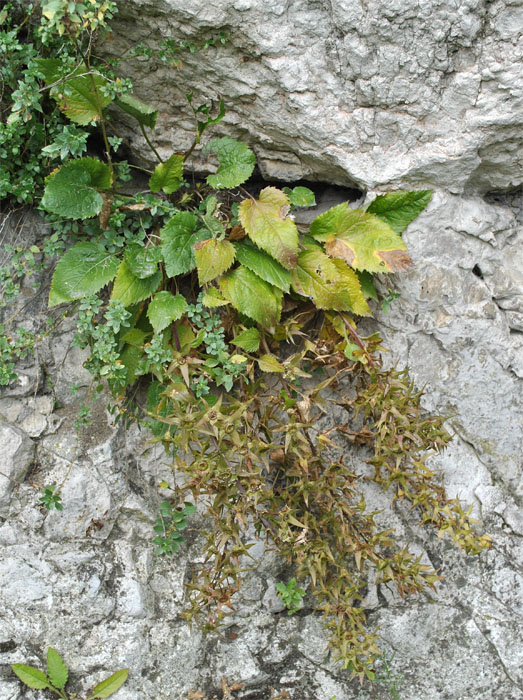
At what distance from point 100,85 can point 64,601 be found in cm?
204

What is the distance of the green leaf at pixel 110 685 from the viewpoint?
238 centimetres

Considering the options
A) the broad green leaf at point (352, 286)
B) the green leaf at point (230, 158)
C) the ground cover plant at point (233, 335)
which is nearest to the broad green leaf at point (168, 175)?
the ground cover plant at point (233, 335)

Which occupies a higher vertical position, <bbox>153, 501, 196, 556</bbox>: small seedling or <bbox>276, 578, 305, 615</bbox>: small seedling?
<bbox>153, 501, 196, 556</bbox>: small seedling

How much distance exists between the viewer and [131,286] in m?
2.41

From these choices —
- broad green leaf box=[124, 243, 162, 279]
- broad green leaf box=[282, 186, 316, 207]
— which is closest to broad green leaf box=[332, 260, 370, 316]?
broad green leaf box=[282, 186, 316, 207]

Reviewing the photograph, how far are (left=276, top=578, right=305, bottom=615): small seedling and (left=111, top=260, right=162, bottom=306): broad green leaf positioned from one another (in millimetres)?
1283

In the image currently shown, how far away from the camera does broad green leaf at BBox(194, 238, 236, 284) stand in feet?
7.59

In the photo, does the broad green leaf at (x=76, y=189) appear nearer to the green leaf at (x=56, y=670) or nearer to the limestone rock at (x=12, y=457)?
the limestone rock at (x=12, y=457)

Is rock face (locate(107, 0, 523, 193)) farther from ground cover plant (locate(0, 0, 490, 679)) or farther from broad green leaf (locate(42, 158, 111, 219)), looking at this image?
broad green leaf (locate(42, 158, 111, 219))

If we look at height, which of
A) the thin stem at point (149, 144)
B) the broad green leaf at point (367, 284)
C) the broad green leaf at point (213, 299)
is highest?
the thin stem at point (149, 144)

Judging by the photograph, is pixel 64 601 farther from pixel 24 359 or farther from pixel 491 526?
pixel 491 526

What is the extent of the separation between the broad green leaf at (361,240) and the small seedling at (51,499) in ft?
4.81

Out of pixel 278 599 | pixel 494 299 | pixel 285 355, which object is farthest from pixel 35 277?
pixel 494 299

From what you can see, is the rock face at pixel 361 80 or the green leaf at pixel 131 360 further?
the green leaf at pixel 131 360
